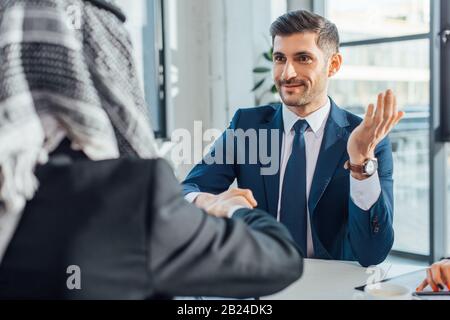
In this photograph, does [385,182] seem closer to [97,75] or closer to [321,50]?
[321,50]

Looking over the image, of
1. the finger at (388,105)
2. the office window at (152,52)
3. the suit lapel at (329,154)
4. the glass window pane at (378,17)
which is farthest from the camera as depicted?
the office window at (152,52)

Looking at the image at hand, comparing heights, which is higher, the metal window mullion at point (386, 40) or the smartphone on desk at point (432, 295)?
the metal window mullion at point (386, 40)

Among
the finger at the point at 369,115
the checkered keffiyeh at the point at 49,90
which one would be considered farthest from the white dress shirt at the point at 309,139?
the checkered keffiyeh at the point at 49,90

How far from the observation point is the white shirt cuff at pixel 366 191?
156 centimetres

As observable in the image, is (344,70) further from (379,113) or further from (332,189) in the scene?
(379,113)

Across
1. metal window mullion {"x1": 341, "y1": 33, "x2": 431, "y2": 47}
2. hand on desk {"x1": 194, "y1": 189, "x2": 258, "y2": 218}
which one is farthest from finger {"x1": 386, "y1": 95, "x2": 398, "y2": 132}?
metal window mullion {"x1": 341, "y1": 33, "x2": 431, "y2": 47}

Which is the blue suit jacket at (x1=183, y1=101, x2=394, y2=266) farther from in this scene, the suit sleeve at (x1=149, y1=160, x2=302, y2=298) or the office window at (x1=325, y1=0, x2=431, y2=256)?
the office window at (x1=325, y1=0, x2=431, y2=256)

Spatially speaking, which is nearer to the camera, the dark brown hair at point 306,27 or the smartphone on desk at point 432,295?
the smartphone on desk at point 432,295

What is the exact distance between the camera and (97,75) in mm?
723

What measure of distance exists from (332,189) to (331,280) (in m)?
0.43

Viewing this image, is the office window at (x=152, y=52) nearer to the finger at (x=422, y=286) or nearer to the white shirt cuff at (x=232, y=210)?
the finger at (x=422, y=286)

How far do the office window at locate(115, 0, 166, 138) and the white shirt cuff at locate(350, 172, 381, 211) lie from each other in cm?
221

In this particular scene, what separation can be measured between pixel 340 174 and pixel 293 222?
22cm

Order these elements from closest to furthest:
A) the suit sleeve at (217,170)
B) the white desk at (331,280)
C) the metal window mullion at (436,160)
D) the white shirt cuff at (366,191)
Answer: the white desk at (331,280)
the white shirt cuff at (366,191)
the suit sleeve at (217,170)
the metal window mullion at (436,160)
